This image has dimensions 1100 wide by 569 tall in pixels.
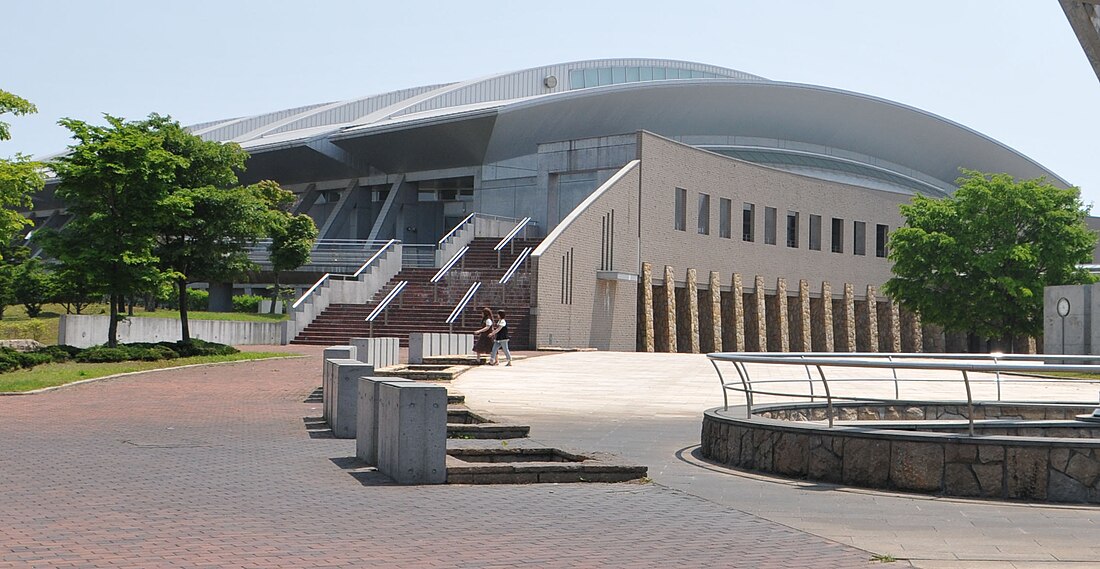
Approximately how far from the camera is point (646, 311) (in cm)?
4234

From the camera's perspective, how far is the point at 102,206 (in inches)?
1162

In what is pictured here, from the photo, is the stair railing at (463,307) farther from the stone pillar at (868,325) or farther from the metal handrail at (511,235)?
the stone pillar at (868,325)

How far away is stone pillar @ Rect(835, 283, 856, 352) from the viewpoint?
179 feet

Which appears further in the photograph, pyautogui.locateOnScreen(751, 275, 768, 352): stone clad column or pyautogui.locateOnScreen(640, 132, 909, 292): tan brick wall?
pyautogui.locateOnScreen(751, 275, 768, 352): stone clad column

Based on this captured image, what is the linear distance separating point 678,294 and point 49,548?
39181 mm

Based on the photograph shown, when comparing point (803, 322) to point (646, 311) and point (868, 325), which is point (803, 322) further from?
point (646, 311)

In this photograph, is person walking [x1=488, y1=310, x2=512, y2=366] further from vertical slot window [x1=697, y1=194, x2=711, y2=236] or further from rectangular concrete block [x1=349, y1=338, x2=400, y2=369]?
vertical slot window [x1=697, y1=194, x2=711, y2=236]

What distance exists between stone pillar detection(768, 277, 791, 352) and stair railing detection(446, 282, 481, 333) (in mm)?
17392

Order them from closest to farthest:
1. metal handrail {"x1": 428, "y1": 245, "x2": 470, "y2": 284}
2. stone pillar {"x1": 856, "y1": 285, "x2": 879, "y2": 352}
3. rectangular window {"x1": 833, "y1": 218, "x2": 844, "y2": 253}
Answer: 1. metal handrail {"x1": 428, "y1": 245, "x2": 470, "y2": 284}
2. rectangular window {"x1": 833, "y1": 218, "x2": 844, "y2": 253}
3. stone pillar {"x1": 856, "y1": 285, "x2": 879, "y2": 352}

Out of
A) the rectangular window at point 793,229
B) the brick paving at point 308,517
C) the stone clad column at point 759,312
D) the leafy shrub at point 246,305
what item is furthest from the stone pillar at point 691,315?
the brick paving at point 308,517

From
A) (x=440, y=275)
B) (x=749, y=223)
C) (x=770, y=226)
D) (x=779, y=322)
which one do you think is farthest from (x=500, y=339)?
(x=770, y=226)

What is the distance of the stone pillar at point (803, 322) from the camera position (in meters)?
51.7

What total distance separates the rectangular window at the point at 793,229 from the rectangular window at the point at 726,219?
4.88 m

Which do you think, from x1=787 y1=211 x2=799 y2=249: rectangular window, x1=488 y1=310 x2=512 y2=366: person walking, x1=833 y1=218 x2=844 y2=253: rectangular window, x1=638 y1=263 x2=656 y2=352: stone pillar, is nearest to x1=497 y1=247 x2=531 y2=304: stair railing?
x1=638 y1=263 x2=656 y2=352: stone pillar
